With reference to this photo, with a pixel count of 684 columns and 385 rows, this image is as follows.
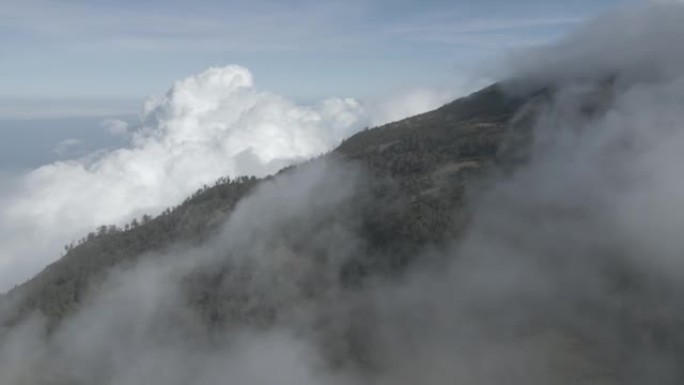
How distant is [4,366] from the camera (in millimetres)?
195750

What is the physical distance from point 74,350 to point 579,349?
484 feet

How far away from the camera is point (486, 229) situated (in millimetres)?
197500

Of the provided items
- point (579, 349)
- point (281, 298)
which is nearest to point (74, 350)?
point (281, 298)

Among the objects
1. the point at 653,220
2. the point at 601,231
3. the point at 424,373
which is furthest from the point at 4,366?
the point at 653,220

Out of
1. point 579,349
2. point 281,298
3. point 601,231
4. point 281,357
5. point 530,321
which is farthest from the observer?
point 281,298

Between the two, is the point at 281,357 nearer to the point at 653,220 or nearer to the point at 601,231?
the point at 601,231

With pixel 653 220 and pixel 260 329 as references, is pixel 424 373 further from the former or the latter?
pixel 653 220

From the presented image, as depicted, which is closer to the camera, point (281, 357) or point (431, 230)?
point (281, 357)

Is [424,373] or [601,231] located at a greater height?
[601,231]

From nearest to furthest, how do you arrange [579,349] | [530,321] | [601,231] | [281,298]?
[579,349] → [530,321] → [601,231] → [281,298]

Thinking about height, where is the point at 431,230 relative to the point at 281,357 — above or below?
above

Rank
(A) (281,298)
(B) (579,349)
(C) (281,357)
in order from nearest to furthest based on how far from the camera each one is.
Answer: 1. (B) (579,349)
2. (C) (281,357)
3. (A) (281,298)

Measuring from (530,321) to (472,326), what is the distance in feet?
48.1

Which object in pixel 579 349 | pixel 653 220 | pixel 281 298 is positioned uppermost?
pixel 281 298
